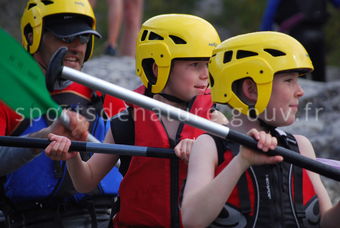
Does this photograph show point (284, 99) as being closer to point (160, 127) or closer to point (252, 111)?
point (252, 111)

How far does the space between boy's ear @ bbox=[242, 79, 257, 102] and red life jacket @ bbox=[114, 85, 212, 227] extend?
585 millimetres

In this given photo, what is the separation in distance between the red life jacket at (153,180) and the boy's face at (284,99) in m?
0.65

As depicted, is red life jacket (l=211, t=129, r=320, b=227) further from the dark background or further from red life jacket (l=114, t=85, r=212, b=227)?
the dark background

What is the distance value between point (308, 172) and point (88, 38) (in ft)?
6.41

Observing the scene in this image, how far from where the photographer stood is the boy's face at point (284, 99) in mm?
3979

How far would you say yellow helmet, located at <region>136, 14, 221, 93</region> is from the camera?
15.6 ft

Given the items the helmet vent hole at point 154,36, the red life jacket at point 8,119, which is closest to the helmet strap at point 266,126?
the helmet vent hole at point 154,36

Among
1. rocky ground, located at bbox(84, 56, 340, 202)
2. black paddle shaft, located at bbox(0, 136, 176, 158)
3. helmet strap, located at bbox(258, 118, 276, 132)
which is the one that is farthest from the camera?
rocky ground, located at bbox(84, 56, 340, 202)

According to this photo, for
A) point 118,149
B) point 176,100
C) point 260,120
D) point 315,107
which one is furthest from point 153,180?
point 315,107

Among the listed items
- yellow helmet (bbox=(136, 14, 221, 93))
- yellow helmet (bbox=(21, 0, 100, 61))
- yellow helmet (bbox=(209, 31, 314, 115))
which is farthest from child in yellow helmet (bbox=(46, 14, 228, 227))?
yellow helmet (bbox=(21, 0, 100, 61))

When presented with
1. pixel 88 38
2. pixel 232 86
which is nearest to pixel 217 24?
pixel 88 38

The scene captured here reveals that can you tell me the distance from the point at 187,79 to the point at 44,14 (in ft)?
3.98

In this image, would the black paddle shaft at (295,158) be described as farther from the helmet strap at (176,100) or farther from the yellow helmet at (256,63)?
the helmet strap at (176,100)

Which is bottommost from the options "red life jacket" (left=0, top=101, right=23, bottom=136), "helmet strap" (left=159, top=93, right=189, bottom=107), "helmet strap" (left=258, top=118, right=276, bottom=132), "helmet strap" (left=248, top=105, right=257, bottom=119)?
"red life jacket" (left=0, top=101, right=23, bottom=136)
